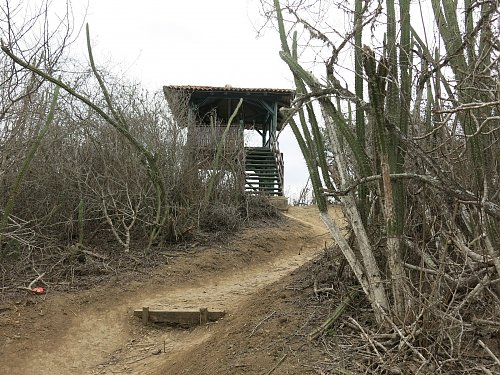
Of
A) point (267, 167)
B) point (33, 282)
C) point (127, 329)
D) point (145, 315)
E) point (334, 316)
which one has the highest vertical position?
point (267, 167)

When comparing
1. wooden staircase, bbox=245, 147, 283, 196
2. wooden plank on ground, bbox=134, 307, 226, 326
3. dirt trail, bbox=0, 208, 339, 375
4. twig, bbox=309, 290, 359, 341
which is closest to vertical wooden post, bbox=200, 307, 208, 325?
wooden plank on ground, bbox=134, 307, 226, 326

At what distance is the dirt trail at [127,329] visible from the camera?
19.5ft

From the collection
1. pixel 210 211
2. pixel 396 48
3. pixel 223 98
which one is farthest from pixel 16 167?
pixel 223 98

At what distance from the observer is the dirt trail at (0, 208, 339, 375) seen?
19.5 ft

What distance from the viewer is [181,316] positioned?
6.96m

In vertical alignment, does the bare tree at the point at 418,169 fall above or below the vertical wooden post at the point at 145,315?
above

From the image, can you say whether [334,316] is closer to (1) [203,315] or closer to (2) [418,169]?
(2) [418,169]

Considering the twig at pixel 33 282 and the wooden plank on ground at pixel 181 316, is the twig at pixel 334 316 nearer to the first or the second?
the wooden plank on ground at pixel 181 316

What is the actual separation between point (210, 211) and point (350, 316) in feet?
25.9

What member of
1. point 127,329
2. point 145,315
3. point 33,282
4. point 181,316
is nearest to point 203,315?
point 181,316

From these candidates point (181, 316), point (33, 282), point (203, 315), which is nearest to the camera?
point (203, 315)

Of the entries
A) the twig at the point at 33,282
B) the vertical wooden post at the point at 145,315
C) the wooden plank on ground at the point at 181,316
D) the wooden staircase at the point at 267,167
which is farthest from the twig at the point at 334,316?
the wooden staircase at the point at 267,167

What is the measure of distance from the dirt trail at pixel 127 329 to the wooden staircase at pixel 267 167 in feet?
25.0

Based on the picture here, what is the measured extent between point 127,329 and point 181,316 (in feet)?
2.61
